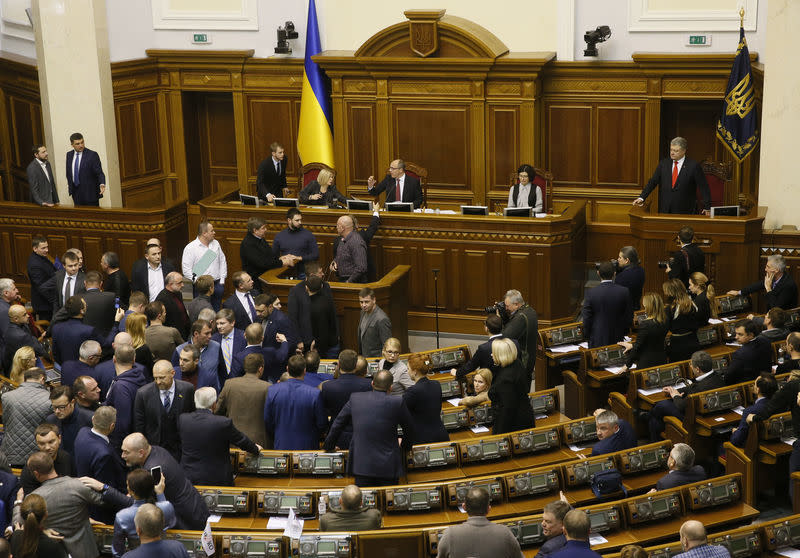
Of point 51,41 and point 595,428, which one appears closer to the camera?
point 595,428

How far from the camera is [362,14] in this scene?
15547 mm

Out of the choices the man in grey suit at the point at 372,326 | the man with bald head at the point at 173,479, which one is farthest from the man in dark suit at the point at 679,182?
the man with bald head at the point at 173,479

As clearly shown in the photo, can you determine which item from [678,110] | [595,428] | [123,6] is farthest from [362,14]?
[595,428]

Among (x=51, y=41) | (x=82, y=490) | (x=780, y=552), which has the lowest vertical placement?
(x=780, y=552)

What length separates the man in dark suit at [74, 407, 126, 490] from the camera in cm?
701

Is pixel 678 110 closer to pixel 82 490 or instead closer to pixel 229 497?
pixel 229 497

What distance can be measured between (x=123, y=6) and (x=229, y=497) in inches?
405

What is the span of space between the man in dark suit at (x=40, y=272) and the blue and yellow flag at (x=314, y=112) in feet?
15.1

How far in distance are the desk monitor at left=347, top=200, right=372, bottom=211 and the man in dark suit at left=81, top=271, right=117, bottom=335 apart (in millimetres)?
3784

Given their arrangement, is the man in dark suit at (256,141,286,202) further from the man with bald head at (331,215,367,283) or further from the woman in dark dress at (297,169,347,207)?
the man with bald head at (331,215,367,283)

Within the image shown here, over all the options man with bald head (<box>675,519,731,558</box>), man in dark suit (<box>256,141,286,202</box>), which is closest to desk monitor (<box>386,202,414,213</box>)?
man in dark suit (<box>256,141,286,202</box>)

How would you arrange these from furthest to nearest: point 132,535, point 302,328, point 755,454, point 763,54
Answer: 1. point 763,54
2. point 302,328
3. point 755,454
4. point 132,535

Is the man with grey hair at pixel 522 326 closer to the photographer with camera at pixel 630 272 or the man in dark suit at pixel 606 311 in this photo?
the man in dark suit at pixel 606 311

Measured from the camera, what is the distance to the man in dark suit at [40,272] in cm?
1165
